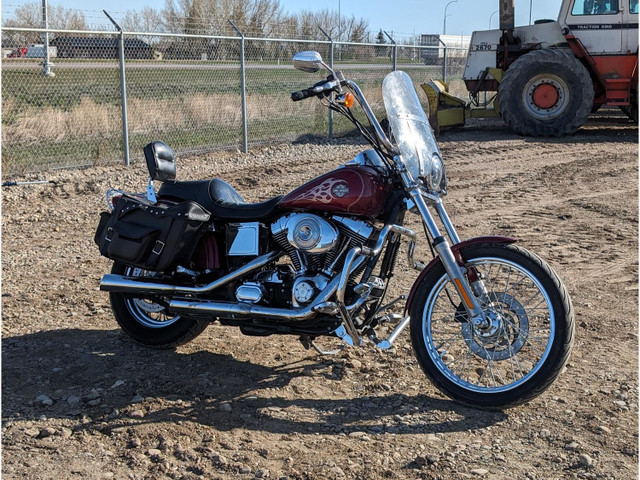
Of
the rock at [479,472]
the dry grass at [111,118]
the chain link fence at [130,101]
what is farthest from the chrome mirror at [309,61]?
the dry grass at [111,118]

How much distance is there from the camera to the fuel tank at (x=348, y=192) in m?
4.02

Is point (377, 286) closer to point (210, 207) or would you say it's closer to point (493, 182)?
point (210, 207)

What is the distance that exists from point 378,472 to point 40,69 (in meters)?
9.90

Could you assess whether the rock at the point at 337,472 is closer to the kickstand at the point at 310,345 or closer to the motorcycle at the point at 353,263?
the motorcycle at the point at 353,263

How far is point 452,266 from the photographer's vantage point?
385 cm

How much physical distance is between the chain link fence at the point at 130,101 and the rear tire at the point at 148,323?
5360 millimetres

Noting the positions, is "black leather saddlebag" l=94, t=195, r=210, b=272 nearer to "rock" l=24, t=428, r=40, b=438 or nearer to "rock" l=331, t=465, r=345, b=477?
"rock" l=24, t=428, r=40, b=438

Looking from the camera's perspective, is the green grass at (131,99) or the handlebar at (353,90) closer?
the handlebar at (353,90)

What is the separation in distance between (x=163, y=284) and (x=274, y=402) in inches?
39.4

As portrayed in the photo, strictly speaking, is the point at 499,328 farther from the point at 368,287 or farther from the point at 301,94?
the point at 301,94

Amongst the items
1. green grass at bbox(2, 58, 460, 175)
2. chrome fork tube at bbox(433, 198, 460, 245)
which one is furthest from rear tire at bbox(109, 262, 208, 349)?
green grass at bbox(2, 58, 460, 175)

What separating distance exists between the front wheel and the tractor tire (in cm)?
1031

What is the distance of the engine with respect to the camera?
4117 millimetres

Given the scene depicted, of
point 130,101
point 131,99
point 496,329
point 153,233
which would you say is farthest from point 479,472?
point 131,99
